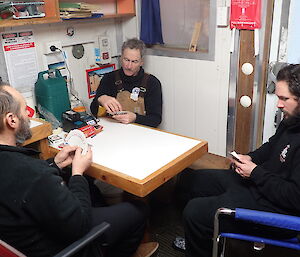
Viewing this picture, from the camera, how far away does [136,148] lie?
1754 mm

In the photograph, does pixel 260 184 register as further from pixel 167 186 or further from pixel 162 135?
pixel 167 186

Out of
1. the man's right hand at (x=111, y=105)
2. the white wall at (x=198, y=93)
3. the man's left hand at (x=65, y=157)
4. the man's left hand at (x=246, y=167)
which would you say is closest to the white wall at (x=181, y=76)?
the white wall at (x=198, y=93)

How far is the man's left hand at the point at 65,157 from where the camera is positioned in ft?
5.20

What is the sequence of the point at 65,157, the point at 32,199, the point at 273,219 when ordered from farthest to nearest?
the point at 65,157 < the point at 273,219 < the point at 32,199

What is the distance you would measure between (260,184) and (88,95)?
64.4 inches

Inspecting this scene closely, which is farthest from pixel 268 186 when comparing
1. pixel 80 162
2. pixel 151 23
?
pixel 151 23

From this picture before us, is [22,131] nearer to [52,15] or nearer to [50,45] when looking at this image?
[52,15]

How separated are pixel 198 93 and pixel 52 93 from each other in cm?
106

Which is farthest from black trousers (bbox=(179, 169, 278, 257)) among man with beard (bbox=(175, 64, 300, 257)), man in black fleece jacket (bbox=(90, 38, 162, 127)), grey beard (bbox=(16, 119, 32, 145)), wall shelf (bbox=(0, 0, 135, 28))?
wall shelf (bbox=(0, 0, 135, 28))

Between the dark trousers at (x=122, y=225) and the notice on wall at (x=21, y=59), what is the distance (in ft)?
3.71

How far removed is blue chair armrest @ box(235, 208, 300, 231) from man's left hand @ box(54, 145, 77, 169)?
2.61ft

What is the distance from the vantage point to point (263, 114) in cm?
224

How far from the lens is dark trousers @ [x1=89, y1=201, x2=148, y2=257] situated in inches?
59.9

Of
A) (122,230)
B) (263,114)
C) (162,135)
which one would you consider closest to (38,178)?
A: (122,230)
